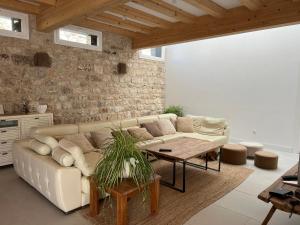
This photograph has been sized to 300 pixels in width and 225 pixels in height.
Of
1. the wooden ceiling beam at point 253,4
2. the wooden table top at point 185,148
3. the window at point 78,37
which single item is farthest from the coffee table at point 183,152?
the window at point 78,37

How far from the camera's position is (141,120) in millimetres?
5125

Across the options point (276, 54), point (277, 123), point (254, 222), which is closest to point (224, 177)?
point (254, 222)

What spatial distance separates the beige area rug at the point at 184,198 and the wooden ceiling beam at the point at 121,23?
3187 mm

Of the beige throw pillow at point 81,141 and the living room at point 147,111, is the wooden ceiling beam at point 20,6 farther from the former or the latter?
the beige throw pillow at point 81,141

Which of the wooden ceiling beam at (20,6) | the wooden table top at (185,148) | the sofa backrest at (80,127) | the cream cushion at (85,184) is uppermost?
the wooden ceiling beam at (20,6)

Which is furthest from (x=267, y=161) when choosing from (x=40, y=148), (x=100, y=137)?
(x=40, y=148)

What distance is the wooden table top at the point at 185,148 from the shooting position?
3.27 m

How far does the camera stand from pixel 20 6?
12.8 ft

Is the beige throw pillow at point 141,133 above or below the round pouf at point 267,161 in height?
above

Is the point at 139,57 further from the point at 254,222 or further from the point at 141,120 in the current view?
the point at 254,222

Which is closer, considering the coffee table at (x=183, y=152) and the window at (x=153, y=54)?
the coffee table at (x=183, y=152)

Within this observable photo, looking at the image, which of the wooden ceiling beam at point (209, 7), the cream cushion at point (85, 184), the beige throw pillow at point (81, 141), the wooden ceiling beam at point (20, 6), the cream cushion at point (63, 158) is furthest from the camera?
the wooden ceiling beam at point (20, 6)

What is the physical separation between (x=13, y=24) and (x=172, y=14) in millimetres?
3035

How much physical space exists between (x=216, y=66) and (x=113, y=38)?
2978 mm
